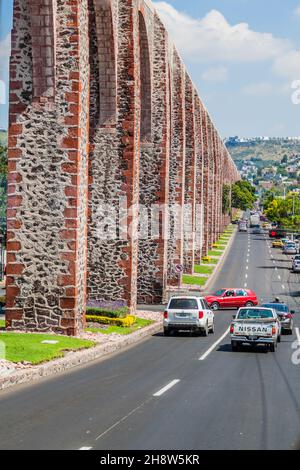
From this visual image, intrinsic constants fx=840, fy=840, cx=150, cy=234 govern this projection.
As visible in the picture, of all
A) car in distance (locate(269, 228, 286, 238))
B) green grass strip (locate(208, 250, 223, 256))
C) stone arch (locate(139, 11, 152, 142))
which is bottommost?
green grass strip (locate(208, 250, 223, 256))

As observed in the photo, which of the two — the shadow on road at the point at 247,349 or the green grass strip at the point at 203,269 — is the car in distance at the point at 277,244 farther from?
the shadow on road at the point at 247,349

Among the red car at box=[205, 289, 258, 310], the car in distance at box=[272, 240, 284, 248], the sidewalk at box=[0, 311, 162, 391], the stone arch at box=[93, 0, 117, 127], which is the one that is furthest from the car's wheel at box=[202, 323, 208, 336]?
the car in distance at box=[272, 240, 284, 248]

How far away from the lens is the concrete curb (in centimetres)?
1675

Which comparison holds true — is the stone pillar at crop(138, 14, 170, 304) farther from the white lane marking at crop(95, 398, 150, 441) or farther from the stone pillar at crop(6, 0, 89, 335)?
the white lane marking at crop(95, 398, 150, 441)

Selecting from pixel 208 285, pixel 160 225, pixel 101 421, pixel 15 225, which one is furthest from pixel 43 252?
pixel 208 285

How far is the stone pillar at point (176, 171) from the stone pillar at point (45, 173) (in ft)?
102

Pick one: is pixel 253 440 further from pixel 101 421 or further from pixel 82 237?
pixel 82 237

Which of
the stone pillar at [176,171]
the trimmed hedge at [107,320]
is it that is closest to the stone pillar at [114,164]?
the trimmed hedge at [107,320]

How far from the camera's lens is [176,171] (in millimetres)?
57969

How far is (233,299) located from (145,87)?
14159mm

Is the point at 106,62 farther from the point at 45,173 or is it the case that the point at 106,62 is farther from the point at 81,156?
the point at 45,173

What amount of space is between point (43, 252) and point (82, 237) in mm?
1490

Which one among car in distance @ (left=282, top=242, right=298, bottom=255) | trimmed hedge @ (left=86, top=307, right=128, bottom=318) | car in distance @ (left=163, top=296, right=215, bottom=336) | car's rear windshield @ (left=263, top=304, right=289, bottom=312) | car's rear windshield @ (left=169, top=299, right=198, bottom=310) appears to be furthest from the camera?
car in distance @ (left=282, top=242, right=298, bottom=255)

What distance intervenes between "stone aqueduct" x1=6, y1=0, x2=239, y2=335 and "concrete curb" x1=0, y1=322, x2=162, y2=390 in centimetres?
166
